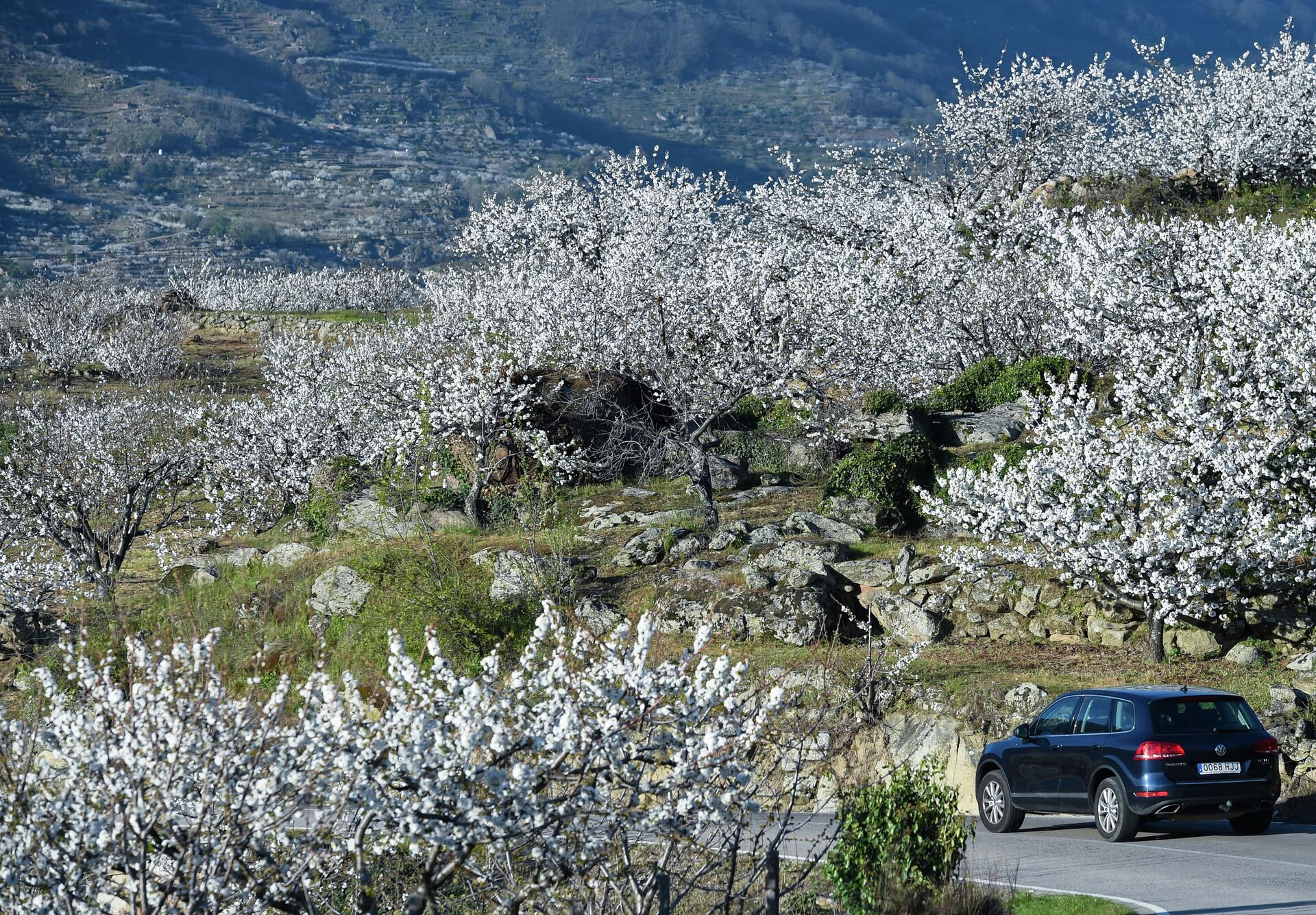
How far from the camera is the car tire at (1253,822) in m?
12.4

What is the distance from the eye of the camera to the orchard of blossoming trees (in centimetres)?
541

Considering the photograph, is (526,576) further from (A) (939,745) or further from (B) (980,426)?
(B) (980,426)

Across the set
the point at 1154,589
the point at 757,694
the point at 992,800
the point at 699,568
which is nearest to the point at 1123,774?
the point at 992,800

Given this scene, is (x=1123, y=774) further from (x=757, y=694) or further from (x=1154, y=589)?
(x=757, y=694)

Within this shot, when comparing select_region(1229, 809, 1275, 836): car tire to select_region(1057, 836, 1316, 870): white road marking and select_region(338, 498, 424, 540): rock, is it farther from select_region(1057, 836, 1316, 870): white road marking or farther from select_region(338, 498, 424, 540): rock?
select_region(338, 498, 424, 540): rock

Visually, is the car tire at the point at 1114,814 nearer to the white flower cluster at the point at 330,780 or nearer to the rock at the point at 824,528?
the white flower cluster at the point at 330,780

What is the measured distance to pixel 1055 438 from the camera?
697 inches

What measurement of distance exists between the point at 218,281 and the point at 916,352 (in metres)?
86.8

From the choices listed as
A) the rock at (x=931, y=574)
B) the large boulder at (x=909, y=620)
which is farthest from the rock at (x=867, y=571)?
the large boulder at (x=909, y=620)

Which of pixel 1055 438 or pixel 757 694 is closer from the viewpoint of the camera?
pixel 757 694

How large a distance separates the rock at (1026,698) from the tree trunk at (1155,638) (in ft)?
6.94

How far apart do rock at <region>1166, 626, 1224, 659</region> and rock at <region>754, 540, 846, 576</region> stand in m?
5.12

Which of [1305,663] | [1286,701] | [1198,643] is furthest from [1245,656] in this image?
[1286,701]

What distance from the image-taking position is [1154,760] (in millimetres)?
11586
